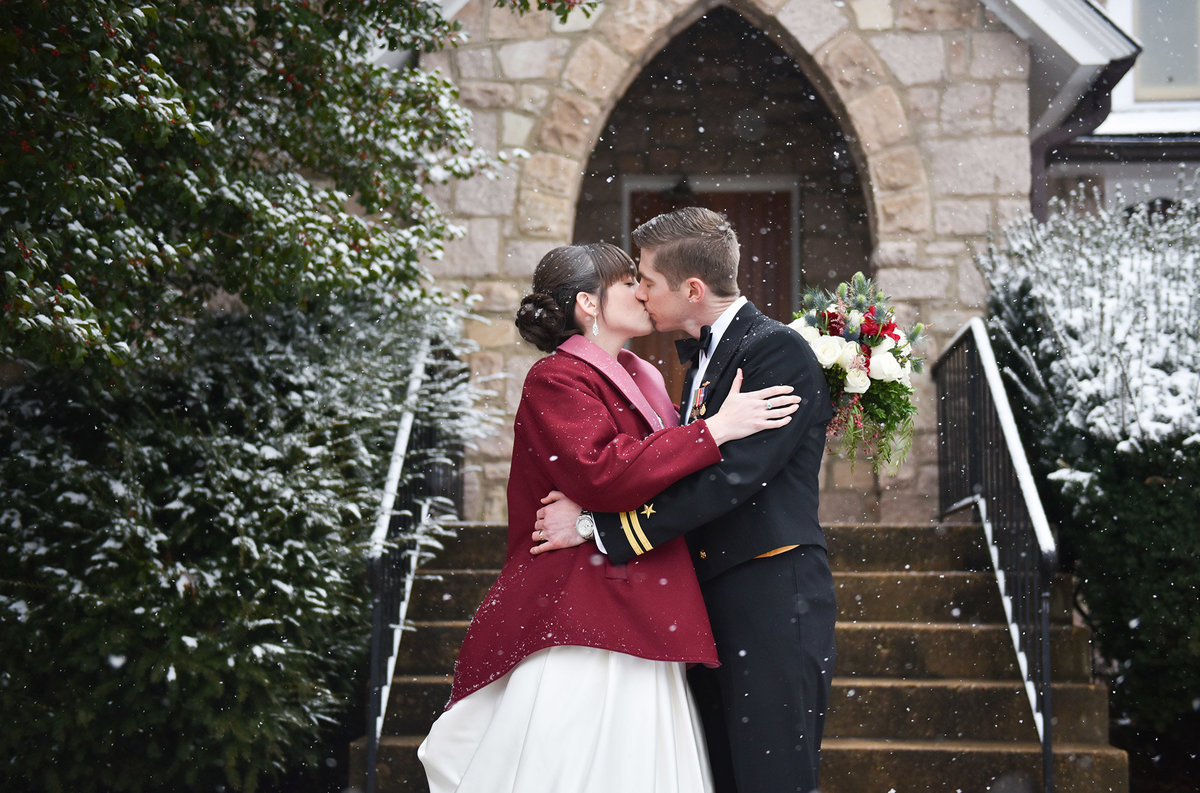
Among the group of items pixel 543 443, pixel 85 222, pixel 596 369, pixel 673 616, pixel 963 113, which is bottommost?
pixel 673 616

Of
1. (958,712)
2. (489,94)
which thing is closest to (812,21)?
(489,94)

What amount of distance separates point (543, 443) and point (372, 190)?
Answer: 2735mm

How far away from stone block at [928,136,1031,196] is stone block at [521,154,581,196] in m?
2.18

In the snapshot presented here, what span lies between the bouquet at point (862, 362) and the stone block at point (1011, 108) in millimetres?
4120

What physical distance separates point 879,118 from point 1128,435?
109 inches

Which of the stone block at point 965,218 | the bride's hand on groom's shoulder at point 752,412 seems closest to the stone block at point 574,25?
Answer: the stone block at point 965,218

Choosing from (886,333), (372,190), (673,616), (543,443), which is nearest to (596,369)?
(543,443)

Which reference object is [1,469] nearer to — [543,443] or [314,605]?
[314,605]

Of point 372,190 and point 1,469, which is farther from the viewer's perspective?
point 372,190

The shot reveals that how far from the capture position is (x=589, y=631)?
2326 millimetres

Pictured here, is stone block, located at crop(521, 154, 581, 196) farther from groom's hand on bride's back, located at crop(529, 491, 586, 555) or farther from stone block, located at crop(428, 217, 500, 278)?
groom's hand on bride's back, located at crop(529, 491, 586, 555)

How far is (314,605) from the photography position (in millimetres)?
4246

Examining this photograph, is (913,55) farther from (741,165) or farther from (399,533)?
(399,533)

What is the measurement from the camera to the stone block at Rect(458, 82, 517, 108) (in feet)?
21.2
